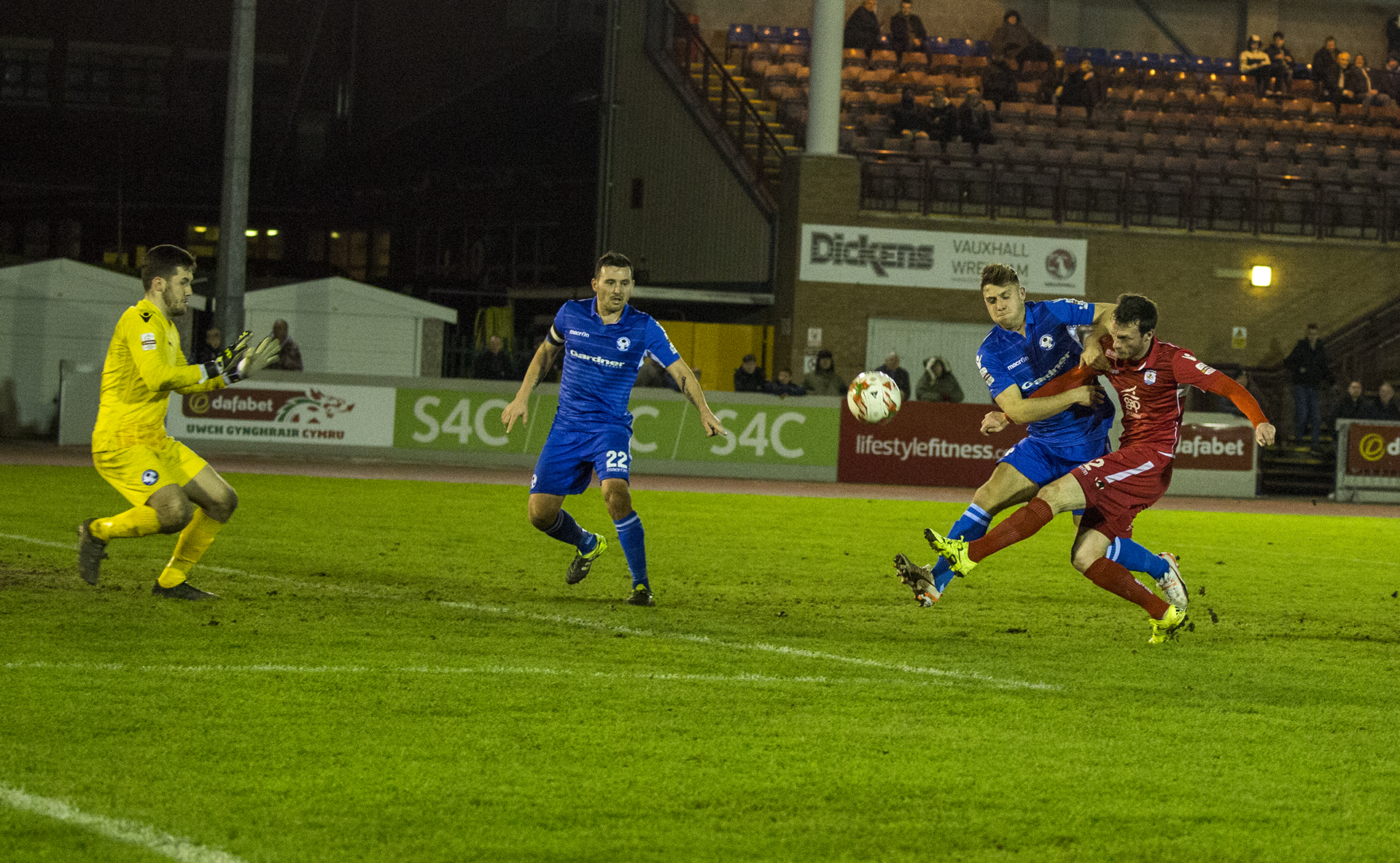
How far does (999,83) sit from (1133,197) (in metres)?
3.61

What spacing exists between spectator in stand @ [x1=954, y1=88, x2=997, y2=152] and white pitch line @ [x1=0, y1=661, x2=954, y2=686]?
22.1 metres

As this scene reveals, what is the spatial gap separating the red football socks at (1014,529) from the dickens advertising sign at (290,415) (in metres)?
14.4

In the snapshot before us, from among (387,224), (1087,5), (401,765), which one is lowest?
(401,765)

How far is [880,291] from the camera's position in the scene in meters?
27.4

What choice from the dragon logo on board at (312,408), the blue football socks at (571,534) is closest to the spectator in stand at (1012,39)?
the dragon logo on board at (312,408)

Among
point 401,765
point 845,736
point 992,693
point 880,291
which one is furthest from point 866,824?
point 880,291

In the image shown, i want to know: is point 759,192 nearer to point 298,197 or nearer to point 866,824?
point 298,197

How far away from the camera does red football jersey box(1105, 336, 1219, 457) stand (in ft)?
26.0

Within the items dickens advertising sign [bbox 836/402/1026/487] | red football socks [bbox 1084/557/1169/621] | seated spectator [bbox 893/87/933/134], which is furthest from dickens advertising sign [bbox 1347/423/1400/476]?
red football socks [bbox 1084/557/1169/621]

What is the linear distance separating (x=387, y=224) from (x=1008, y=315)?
89.6 feet

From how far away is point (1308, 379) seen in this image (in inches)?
961

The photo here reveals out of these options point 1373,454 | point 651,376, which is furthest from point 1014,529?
point 1373,454

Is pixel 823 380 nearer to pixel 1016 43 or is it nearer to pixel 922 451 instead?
pixel 922 451

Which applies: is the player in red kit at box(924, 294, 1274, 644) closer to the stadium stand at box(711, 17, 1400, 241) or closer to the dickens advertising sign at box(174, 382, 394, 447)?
the dickens advertising sign at box(174, 382, 394, 447)
